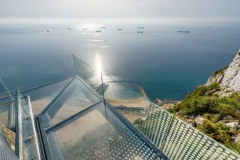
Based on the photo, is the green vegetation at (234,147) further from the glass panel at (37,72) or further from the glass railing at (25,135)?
the glass panel at (37,72)

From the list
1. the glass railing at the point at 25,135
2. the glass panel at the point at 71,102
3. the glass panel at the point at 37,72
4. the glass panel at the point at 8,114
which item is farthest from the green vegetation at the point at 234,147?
the glass panel at the point at 37,72

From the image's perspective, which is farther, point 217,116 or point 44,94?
point 217,116

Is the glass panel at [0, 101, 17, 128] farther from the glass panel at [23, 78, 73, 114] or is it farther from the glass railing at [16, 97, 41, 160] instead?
the glass panel at [23, 78, 73, 114]

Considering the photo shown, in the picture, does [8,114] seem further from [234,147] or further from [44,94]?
[234,147]

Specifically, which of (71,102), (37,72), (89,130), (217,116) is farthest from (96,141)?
(217,116)

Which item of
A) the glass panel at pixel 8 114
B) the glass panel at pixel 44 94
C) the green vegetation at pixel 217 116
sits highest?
the glass panel at pixel 8 114

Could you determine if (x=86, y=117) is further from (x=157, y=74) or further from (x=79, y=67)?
(x=157, y=74)

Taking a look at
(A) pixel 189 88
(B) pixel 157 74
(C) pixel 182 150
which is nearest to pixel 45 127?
(C) pixel 182 150

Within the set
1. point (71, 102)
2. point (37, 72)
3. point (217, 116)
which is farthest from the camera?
point (217, 116)
